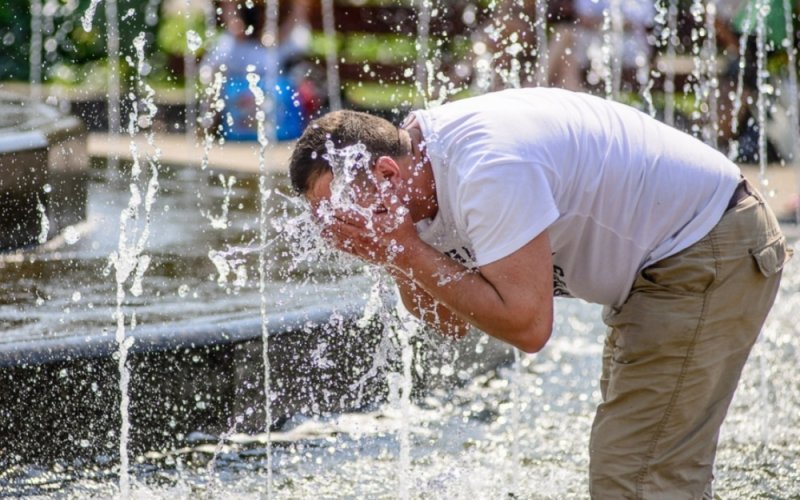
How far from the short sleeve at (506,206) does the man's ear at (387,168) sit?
17 centimetres

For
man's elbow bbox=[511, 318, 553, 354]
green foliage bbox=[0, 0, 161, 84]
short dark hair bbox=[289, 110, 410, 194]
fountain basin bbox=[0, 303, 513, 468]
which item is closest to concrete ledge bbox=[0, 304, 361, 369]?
fountain basin bbox=[0, 303, 513, 468]

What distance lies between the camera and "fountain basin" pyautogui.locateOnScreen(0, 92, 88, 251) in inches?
227

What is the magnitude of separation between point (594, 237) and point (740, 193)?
1.17 feet

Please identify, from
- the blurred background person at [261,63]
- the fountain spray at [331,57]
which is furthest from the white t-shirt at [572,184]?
the fountain spray at [331,57]

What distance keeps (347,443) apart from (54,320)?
1.10 meters

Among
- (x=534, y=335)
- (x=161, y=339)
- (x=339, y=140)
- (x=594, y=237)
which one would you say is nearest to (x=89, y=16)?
(x=161, y=339)

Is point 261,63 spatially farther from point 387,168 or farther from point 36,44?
point 387,168

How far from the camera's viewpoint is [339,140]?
2.71 meters

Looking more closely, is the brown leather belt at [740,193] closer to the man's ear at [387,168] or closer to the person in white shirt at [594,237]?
the person in white shirt at [594,237]

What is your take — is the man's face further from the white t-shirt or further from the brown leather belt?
the brown leather belt

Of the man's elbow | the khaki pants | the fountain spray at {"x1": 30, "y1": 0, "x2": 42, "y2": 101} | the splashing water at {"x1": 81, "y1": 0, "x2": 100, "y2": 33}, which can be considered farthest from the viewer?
the fountain spray at {"x1": 30, "y1": 0, "x2": 42, "y2": 101}

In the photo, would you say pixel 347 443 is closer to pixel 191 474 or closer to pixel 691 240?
pixel 191 474

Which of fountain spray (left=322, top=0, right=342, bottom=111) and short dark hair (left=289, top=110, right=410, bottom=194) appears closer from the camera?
short dark hair (left=289, top=110, right=410, bottom=194)

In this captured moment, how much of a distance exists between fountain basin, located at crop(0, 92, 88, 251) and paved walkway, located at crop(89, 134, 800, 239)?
91.0 inches
